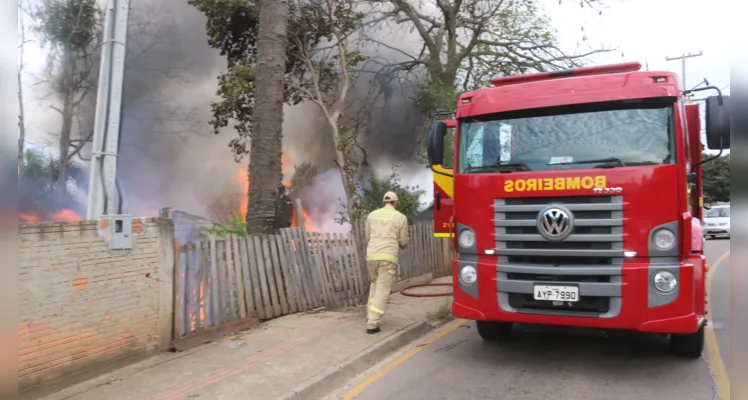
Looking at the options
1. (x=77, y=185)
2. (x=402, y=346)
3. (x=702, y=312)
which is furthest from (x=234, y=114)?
(x=702, y=312)

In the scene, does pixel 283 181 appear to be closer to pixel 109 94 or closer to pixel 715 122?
pixel 109 94

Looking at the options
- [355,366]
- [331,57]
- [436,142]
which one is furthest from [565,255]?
[331,57]

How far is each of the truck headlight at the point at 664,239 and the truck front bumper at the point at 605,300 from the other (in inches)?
6.3

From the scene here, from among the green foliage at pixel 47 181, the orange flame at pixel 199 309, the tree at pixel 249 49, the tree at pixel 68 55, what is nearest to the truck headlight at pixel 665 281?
the orange flame at pixel 199 309

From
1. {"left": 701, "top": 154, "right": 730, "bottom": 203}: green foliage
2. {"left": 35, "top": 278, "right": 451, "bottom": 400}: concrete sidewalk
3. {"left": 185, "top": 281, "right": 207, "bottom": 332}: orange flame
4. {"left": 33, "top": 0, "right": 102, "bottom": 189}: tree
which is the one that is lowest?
{"left": 35, "top": 278, "right": 451, "bottom": 400}: concrete sidewalk

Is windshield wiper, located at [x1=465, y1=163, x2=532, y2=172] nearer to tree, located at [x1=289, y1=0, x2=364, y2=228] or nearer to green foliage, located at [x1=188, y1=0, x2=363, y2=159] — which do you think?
tree, located at [x1=289, y1=0, x2=364, y2=228]

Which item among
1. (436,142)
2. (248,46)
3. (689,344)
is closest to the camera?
(689,344)

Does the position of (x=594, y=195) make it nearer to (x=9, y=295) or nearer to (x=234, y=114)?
(x=9, y=295)

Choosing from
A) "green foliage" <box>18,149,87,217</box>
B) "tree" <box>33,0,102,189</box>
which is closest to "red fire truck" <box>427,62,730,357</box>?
"green foliage" <box>18,149,87,217</box>

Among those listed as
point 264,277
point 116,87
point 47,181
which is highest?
point 116,87

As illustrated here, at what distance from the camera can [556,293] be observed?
4535 millimetres

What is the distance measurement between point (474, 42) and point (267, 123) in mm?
8600

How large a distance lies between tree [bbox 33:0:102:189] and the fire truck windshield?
289 inches

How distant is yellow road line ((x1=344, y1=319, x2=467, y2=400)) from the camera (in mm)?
4576
